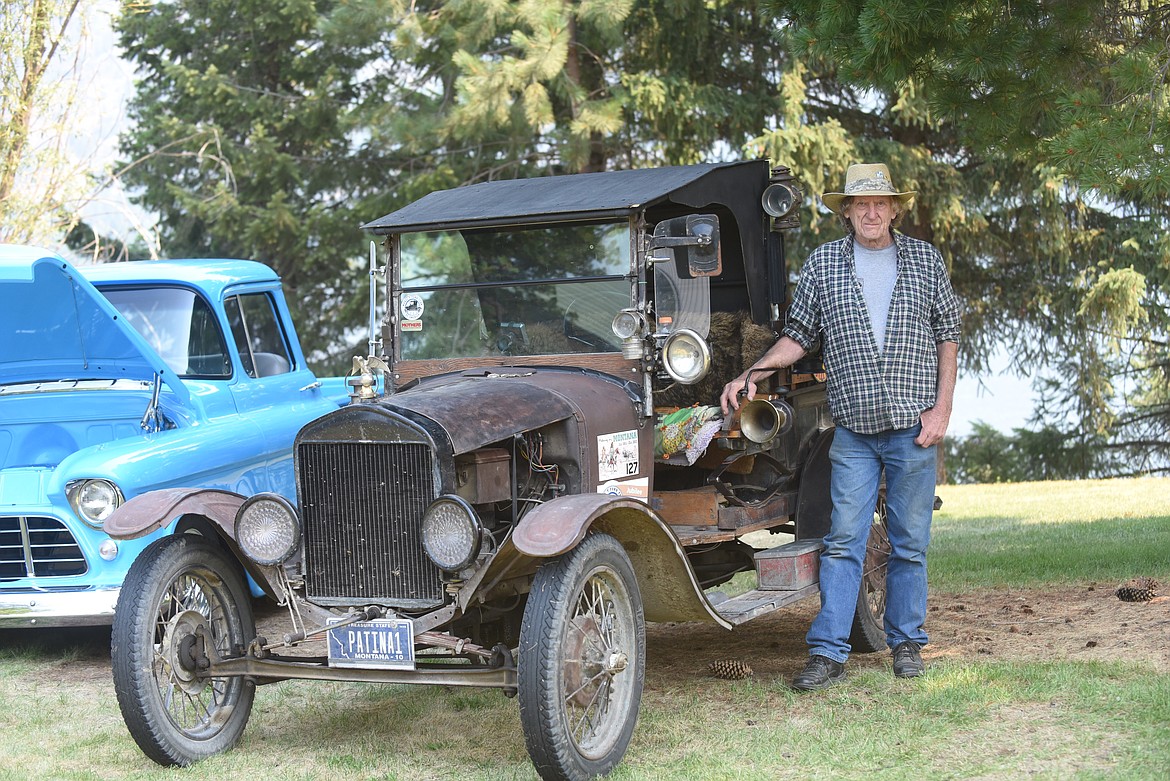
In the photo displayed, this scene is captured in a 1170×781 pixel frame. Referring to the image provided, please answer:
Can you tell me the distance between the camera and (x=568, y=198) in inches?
234

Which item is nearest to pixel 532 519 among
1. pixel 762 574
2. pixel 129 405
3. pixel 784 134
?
pixel 762 574

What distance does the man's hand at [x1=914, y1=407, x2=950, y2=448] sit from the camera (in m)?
5.69

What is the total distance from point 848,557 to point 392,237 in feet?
8.50

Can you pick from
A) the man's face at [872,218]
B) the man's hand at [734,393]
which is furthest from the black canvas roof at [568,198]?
the man's hand at [734,393]

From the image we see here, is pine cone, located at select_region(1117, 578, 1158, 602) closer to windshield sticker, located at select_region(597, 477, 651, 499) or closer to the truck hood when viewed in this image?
windshield sticker, located at select_region(597, 477, 651, 499)

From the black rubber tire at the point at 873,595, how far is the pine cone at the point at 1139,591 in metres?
1.46

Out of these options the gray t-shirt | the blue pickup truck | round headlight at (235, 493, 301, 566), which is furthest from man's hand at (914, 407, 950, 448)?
the blue pickup truck

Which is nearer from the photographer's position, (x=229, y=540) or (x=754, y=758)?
(x=754, y=758)

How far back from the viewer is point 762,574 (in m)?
5.77

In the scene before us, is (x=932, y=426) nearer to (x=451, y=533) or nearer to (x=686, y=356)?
(x=686, y=356)

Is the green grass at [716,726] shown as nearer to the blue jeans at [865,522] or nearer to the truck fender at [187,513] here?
the blue jeans at [865,522]

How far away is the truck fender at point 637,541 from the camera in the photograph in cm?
431

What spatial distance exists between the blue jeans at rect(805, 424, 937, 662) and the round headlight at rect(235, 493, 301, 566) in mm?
2398

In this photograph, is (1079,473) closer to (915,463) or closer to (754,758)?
(915,463)
